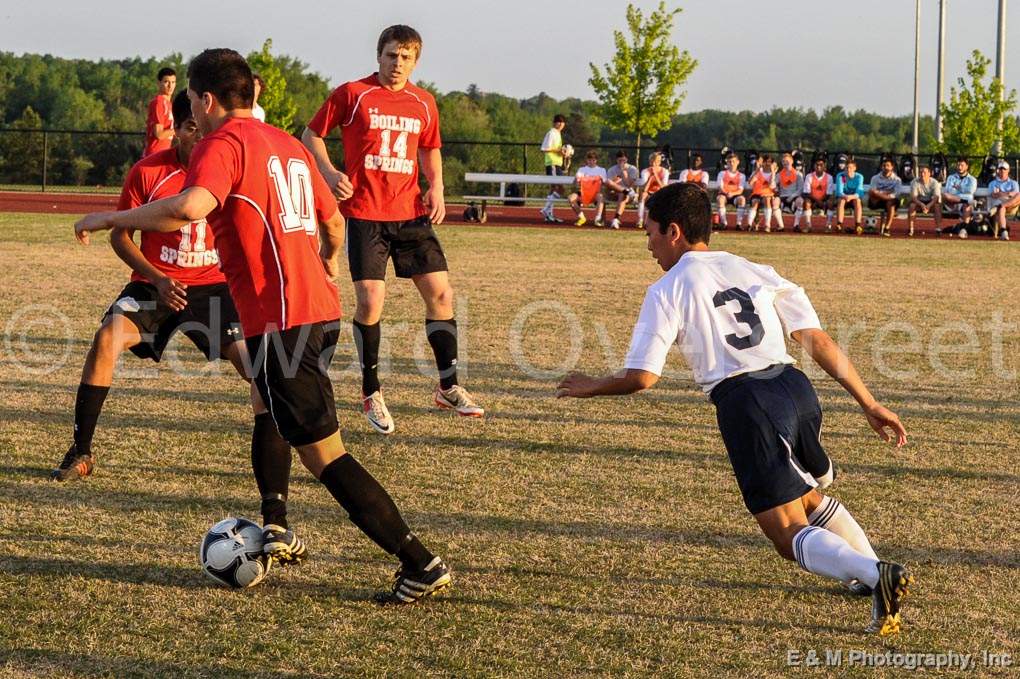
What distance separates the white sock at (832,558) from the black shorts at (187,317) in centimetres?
309

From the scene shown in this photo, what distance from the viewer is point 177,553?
495 cm

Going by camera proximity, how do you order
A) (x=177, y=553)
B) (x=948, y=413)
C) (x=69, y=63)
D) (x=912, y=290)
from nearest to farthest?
1. (x=177, y=553)
2. (x=948, y=413)
3. (x=912, y=290)
4. (x=69, y=63)

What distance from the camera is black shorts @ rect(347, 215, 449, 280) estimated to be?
7.61m

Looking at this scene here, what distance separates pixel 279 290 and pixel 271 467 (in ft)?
3.14

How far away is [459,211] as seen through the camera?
3238 cm

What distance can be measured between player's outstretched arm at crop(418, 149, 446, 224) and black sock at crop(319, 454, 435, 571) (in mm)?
3492

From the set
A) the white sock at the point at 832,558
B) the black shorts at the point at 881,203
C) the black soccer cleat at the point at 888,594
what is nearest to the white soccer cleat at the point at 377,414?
the white sock at the point at 832,558

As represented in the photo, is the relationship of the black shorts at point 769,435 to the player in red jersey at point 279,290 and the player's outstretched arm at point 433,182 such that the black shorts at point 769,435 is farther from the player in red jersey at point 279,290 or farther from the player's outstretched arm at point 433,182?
the player's outstretched arm at point 433,182

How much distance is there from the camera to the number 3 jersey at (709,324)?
13.7 ft

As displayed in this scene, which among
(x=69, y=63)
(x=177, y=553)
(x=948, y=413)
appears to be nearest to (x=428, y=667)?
(x=177, y=553)

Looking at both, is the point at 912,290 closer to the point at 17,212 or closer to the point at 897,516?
the point at 897,516

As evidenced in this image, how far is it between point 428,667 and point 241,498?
2.13m

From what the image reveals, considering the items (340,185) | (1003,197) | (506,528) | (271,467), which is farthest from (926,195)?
(271,467)

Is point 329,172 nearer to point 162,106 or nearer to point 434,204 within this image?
point 434,204
